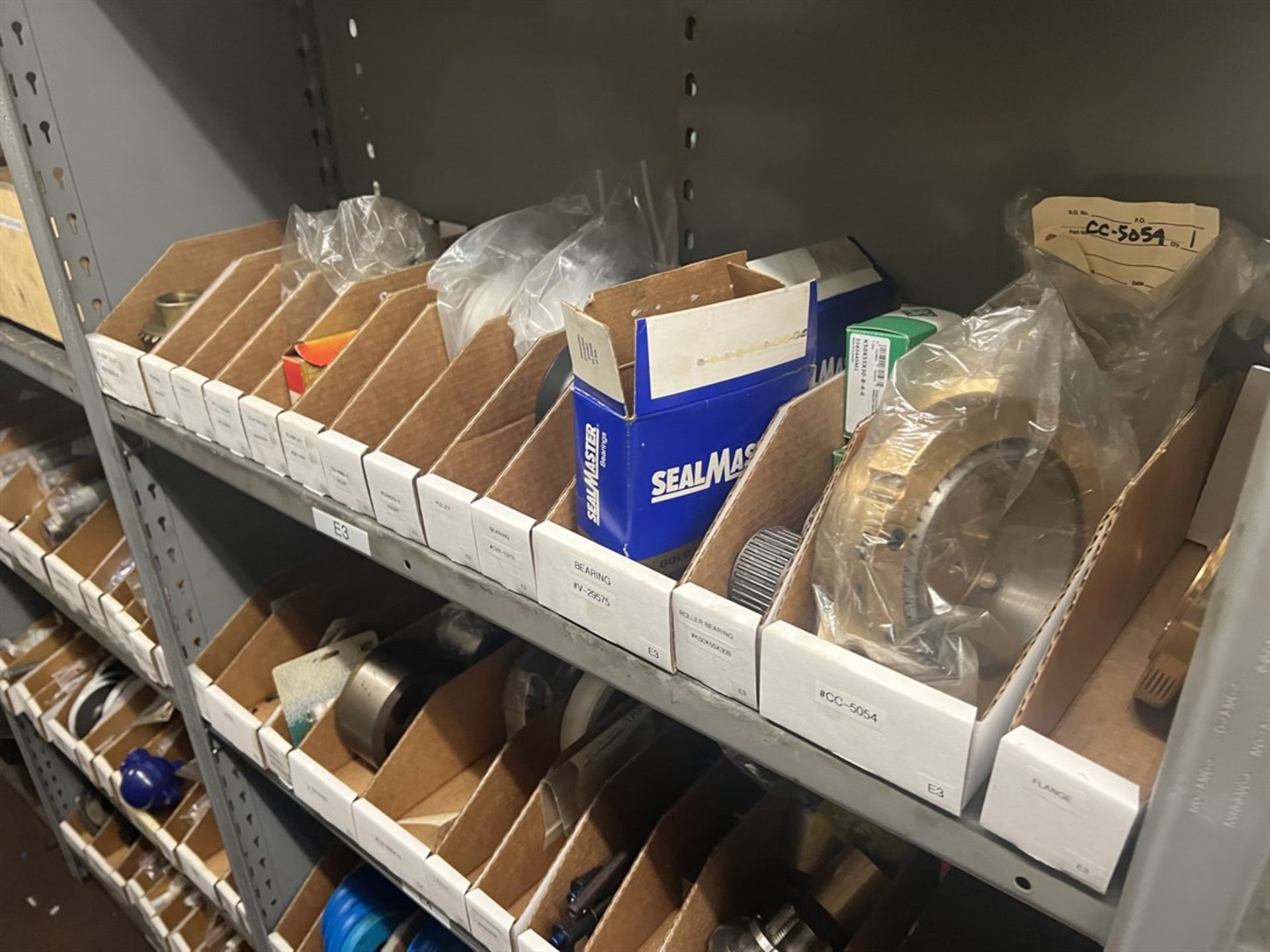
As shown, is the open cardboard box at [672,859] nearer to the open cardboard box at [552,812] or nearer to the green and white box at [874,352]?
the open cardboard box at [552,812]

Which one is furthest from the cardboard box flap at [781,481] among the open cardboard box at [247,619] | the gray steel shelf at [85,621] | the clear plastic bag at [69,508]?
the clear plastic bag at [69,508]

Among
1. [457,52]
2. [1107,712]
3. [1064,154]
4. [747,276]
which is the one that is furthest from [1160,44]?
[457,52]

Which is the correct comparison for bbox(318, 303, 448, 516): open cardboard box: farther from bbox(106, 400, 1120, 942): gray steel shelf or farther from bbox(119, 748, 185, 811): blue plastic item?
bbox(119, 748, 185, 811): blue plastic item

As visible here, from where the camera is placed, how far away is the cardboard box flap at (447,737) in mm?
965

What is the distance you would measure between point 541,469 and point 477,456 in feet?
0.22

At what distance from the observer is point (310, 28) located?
1.18 m

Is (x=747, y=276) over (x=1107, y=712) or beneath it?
over

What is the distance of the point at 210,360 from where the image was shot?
37.3 inches

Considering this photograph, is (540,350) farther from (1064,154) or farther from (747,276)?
(1064,154)

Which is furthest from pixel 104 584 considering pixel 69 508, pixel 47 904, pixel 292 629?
pixel 47 904

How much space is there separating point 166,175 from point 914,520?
39.0 inches

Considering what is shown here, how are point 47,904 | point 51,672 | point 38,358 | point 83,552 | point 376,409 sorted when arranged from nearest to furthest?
point 376,409
point 38,358
point 83,552
point 51,672
point 47,904

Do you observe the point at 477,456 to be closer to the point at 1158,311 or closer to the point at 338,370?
the point at 338,370

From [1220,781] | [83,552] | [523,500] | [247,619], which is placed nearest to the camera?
[1220,781]
